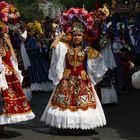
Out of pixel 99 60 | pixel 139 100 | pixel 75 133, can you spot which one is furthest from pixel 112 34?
pixel 75 133

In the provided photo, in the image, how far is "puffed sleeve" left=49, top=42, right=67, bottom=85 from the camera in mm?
8695

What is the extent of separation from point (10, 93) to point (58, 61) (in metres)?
0.92

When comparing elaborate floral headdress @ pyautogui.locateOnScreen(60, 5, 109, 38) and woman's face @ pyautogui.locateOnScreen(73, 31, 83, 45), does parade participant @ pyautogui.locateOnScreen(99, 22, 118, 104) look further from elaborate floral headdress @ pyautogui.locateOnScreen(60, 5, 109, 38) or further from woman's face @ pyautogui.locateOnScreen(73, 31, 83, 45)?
woman's face @ pyautogui.locateOnScreen(73, 31, 83, 45)

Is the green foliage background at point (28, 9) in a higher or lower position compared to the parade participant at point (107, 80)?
higher

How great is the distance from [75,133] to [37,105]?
12.2 feet

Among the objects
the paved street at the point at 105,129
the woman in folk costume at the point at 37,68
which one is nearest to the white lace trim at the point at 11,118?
the paved street at the point at 105,129

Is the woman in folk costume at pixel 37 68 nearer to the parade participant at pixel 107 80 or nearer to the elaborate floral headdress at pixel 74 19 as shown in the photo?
the parade participant at pixel 107 80

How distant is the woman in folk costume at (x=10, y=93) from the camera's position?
Answer: 8352 millimetres

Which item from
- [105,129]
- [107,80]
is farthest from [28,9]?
[105,129]

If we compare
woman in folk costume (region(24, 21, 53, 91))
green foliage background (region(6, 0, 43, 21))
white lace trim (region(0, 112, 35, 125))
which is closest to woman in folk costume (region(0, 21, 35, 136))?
white lace trim (region(0, 112, 35, 125))

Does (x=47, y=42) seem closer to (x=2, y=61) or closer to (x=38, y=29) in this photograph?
(x=38, y=29)

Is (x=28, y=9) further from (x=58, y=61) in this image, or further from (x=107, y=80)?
(x=58, y=61)

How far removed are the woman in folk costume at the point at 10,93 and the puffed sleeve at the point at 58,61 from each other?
22.9 inches

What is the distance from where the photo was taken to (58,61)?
8695 mm
